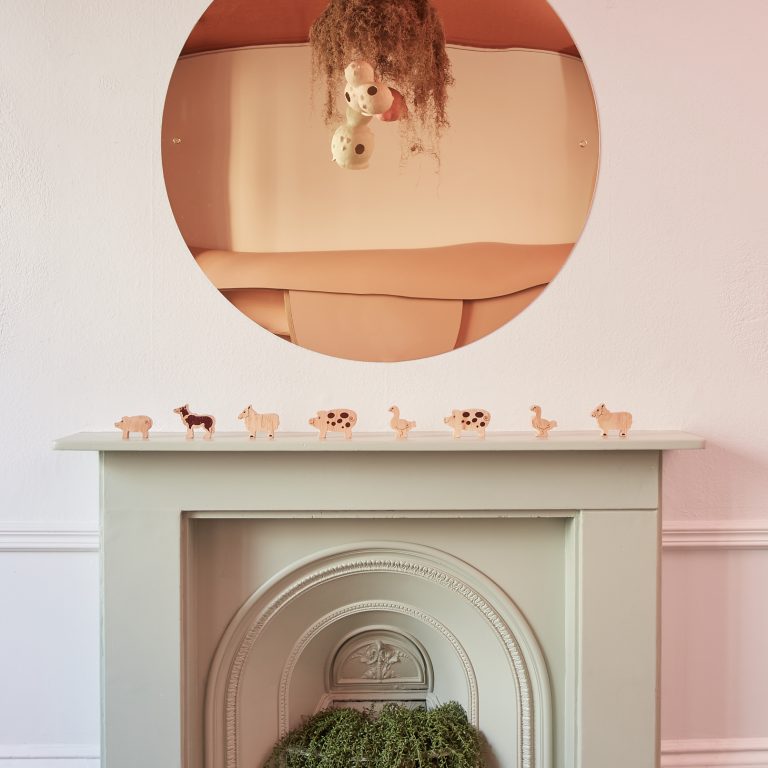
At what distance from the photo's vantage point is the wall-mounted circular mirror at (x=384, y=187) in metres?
1.66

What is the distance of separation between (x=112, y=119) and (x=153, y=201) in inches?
9.0

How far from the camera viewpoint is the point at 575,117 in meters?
1.68

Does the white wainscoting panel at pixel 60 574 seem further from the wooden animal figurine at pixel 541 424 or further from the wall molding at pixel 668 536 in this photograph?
the wooden animal figurine at pixel 541 424

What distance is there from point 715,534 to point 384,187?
123 cm

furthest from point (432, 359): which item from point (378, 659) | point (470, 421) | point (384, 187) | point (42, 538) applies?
point (42, 538)

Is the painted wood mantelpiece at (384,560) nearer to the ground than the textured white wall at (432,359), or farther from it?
nearer to the ground

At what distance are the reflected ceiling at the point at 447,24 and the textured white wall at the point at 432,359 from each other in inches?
2.2

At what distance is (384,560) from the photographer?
5.27ft

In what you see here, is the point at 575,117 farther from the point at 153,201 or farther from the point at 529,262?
the point at 153,201

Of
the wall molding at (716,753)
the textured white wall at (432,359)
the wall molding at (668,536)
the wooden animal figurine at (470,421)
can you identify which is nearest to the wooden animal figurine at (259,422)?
the textured white wall at (432,359)

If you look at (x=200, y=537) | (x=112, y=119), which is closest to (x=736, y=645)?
(x=200, y=537)

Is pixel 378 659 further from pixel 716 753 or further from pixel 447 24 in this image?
pixel 447 24

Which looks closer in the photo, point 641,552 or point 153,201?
point 641,552

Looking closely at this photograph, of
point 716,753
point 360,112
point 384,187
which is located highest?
point 360,112
